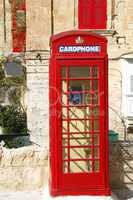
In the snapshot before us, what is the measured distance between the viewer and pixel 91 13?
1950cm

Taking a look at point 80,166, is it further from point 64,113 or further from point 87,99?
point 87,99

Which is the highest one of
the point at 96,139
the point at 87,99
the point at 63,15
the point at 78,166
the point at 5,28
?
the point at 63,15

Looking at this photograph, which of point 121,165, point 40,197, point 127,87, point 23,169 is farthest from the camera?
point 127,87

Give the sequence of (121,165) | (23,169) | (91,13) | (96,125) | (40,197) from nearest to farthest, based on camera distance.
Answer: (96,125), (40,197), (23,169), (121,165), (91,13)

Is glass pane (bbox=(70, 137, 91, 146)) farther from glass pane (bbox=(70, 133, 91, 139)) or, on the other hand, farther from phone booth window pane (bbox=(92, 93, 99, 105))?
phone booth window pane (bbox=(92, 93, 99, 105))

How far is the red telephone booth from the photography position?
9117mm

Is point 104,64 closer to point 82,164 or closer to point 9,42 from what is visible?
point 82,164

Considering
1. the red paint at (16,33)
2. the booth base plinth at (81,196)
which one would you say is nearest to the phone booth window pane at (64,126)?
the booth base plinth at (81,196)

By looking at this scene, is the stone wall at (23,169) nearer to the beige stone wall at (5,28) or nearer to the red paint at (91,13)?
the red paint at (91,13)

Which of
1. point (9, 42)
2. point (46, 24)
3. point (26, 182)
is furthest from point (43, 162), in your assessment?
point (9, 42)

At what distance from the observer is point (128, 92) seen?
1825cm

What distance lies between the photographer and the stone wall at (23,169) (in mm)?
9852

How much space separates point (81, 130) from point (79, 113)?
28 cm

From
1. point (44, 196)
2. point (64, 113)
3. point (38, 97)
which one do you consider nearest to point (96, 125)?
point (64, 113)
